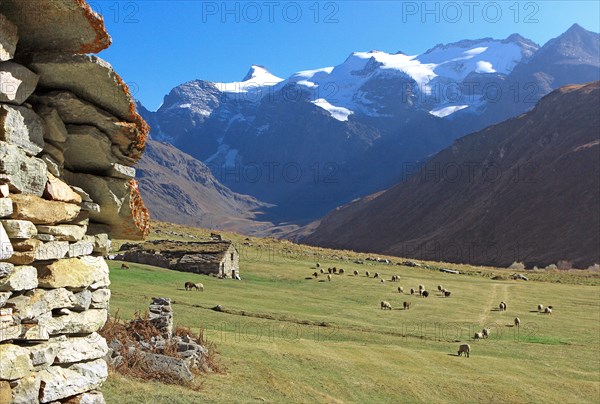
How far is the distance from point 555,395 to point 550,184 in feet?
426

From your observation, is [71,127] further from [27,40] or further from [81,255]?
[81,255]

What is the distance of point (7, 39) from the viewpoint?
8.52 meters

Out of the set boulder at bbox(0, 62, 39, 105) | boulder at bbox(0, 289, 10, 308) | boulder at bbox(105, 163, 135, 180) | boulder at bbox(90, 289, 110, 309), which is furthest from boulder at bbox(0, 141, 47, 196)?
boulder at bbox(90, 289, 110, 309)

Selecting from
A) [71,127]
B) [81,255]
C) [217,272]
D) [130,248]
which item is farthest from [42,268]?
[130,248]

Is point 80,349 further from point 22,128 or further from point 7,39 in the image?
point 7,39

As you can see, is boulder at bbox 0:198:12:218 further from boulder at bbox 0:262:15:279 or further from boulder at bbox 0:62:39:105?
boulder at bbox 0:62:39:105

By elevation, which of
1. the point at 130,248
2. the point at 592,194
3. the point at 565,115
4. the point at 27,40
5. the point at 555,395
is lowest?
the point at 555,395

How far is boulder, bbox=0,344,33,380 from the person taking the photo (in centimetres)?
803

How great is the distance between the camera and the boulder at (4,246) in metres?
7.87

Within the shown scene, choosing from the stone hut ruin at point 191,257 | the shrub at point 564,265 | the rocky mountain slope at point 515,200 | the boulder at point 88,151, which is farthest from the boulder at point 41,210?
the rocky mountain slope at point 515,200

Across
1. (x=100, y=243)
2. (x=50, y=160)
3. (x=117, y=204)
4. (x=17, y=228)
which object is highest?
(x=50, y=160)

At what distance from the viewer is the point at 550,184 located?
140 metres

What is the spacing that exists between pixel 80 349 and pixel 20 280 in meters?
1.96

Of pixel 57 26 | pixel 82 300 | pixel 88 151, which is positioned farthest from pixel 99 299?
pixel 57 26
